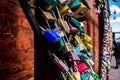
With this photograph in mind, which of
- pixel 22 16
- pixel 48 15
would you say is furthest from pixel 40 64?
pixel 22 16

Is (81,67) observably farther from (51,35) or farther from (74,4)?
(51,35)

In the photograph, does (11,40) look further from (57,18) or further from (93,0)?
(93,0)

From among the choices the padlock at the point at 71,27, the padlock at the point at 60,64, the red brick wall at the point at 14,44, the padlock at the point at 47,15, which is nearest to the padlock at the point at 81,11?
the padlock at the point at 71,27

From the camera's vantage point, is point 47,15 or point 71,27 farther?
point 71,27

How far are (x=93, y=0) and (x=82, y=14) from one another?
3.04 m

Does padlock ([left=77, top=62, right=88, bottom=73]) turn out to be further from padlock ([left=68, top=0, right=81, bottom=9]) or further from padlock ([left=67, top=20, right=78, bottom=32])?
padlock ([left=68, top=0, right=81, bottom=9])

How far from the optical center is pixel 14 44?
6.02 feet

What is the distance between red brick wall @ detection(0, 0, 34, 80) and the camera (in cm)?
171

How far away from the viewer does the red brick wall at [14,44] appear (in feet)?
5.62

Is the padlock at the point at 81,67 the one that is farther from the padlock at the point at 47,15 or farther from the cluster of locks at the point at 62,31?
the padlock at the point at 47,15

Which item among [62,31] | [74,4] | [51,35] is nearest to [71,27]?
[74,4]

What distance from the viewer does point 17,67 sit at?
1.87 metres

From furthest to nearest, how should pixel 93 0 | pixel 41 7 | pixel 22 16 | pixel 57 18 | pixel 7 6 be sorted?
pixel 93 0
pixel 57 18
pixel 41 7
pixel 22 16
pixel 7 6

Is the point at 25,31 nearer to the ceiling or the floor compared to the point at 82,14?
nearer to the floor
